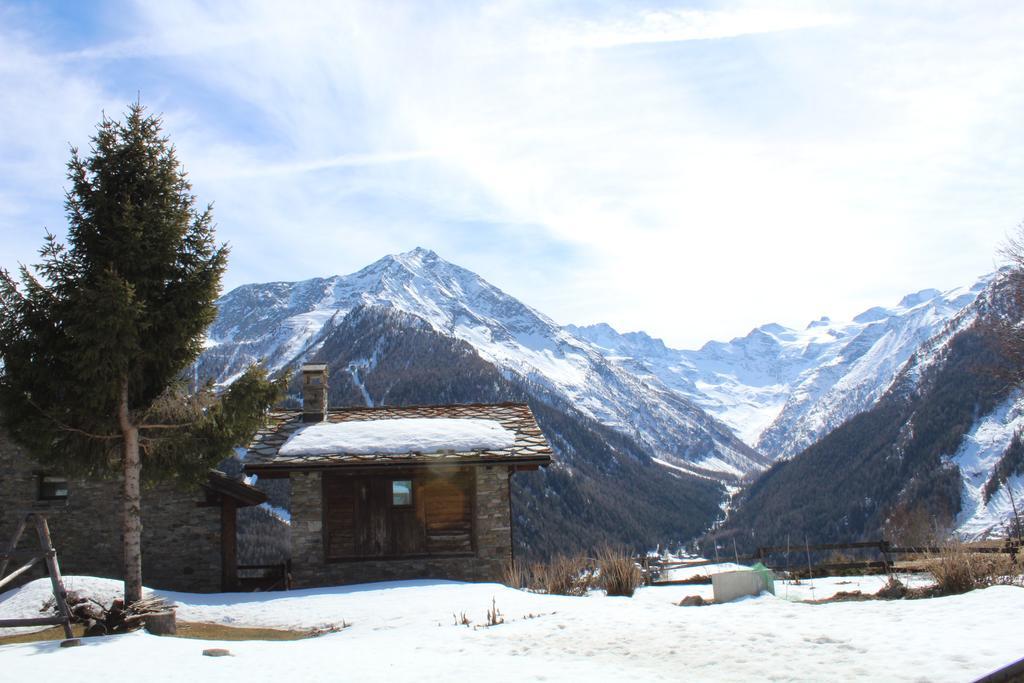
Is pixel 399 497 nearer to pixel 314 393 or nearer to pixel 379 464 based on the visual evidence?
pixel 379 464

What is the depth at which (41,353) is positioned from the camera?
45.7 ft

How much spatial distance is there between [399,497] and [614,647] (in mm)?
11163

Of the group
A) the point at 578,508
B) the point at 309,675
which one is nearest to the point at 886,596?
the point at 309,675

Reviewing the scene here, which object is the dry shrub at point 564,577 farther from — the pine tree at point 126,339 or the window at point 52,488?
the window at point 52,488

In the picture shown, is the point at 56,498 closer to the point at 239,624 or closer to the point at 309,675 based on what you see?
the point at 239,624

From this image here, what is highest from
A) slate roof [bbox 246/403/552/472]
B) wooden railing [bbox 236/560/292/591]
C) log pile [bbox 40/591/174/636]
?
slate roof [bbox 246/403/552/472]

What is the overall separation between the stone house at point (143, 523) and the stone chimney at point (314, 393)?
10.2ft

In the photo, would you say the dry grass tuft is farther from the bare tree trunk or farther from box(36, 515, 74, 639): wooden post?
box(36, 515, 74, 639): wooden post

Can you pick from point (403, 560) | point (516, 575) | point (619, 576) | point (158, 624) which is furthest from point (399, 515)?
point (158, 624)

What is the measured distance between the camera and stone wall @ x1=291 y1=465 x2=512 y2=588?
1905cm

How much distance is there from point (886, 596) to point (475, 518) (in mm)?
9634

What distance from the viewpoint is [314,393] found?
22438 millimetres

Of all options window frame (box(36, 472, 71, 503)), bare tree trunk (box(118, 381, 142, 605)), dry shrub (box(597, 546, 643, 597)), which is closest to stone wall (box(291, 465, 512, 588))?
dry shrub (box(597, 546, 643, 597))

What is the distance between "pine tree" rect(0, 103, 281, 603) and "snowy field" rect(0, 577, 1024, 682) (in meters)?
3.94
